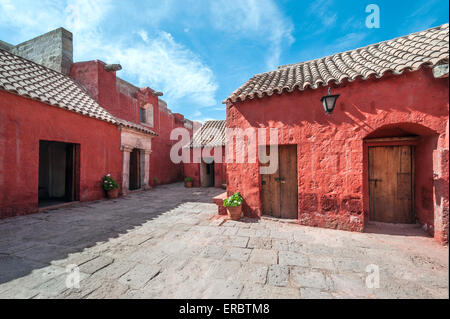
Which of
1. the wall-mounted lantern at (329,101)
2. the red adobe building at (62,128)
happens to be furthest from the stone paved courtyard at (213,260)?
the wall-mounted lantern at (329,101)

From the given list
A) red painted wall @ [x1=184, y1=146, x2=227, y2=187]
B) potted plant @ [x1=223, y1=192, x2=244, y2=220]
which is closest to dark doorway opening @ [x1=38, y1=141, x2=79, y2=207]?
red painted wall @ [x1=184, y1=146, x2=227, y2=187]

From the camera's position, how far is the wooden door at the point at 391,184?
471 centimetres

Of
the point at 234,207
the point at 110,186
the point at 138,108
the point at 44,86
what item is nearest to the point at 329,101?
the point at 234,207

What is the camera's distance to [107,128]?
838 centimetres

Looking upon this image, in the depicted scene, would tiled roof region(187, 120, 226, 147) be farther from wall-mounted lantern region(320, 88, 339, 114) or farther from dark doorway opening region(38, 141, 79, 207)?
wall-mounted lantern region(320, 88, 339, 114)

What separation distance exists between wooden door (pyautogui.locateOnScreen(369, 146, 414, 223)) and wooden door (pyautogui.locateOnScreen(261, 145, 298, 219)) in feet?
7.00

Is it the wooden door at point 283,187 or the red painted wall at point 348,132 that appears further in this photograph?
the wooden door at point 283,187

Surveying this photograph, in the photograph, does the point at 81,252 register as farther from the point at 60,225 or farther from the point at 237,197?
the point at 237,197

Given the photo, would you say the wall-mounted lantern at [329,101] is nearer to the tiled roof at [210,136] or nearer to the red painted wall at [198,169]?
the tiled roof at [210,136]

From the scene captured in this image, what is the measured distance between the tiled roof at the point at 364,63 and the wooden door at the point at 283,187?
175 cm

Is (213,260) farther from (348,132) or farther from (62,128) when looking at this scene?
(62,128)

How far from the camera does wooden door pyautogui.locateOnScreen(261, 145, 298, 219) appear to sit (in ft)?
16.5

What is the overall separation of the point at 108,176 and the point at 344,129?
364 inches
